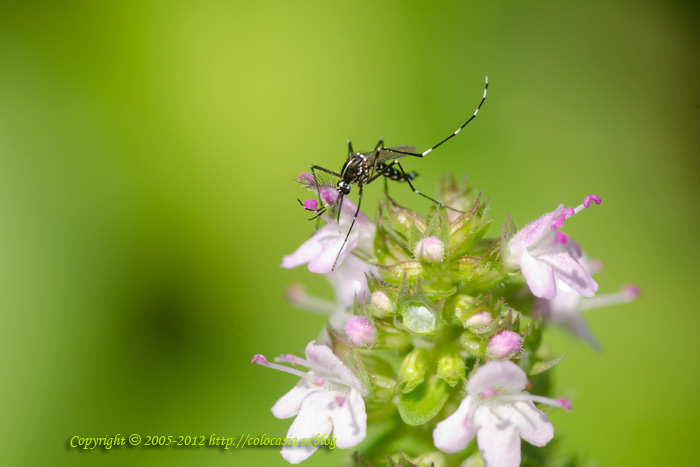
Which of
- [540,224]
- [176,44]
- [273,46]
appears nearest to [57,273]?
[176,44]

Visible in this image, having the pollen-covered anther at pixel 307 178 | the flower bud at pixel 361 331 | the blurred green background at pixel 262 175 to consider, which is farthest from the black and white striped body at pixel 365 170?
the blurred green background at pixel 262 175

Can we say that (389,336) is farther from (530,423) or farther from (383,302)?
(530,423)

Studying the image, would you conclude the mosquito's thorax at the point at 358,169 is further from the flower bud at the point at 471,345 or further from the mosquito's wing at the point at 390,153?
the flower bud at the point at 471,345

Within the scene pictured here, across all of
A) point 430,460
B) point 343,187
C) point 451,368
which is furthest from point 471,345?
point 343,187

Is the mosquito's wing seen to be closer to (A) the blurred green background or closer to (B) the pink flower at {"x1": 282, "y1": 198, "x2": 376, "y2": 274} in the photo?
(B) the pink flower at {"x1": 282, "y1": 198, "x2": 376, "y2": 274}

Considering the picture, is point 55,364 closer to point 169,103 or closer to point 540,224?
point 169,103
